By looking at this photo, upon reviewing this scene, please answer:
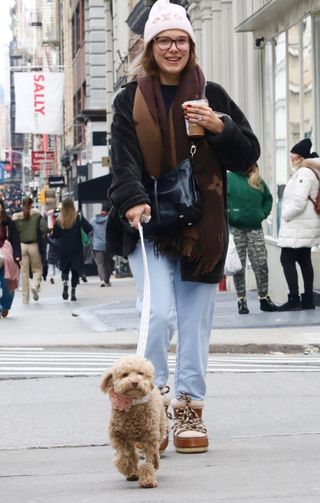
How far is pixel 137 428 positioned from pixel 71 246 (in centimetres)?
1986

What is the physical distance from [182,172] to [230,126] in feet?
1.06

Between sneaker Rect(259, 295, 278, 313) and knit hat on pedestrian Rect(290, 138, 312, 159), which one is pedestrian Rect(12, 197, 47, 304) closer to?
sneaker Rect(259, 295, 278, 313)

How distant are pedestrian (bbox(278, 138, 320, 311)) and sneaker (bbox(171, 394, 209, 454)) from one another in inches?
369

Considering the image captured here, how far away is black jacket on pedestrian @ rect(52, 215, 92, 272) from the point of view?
84.9 feet

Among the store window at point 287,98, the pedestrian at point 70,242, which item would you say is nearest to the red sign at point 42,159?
the pedestrian at point 70,242

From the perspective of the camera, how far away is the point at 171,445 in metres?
7.47

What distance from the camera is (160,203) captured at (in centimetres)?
678

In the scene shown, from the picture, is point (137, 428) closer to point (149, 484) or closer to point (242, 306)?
point (149, 484)

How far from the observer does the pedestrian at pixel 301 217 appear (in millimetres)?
16297

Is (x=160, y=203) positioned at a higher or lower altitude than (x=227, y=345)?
higher

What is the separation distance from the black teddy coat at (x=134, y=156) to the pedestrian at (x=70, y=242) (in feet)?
61.7

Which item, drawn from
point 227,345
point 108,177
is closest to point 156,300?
point 227,345

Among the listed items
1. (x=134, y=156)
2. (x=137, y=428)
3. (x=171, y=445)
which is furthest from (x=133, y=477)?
(x=134, y=156)

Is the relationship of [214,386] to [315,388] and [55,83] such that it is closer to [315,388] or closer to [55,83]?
[315,388]
